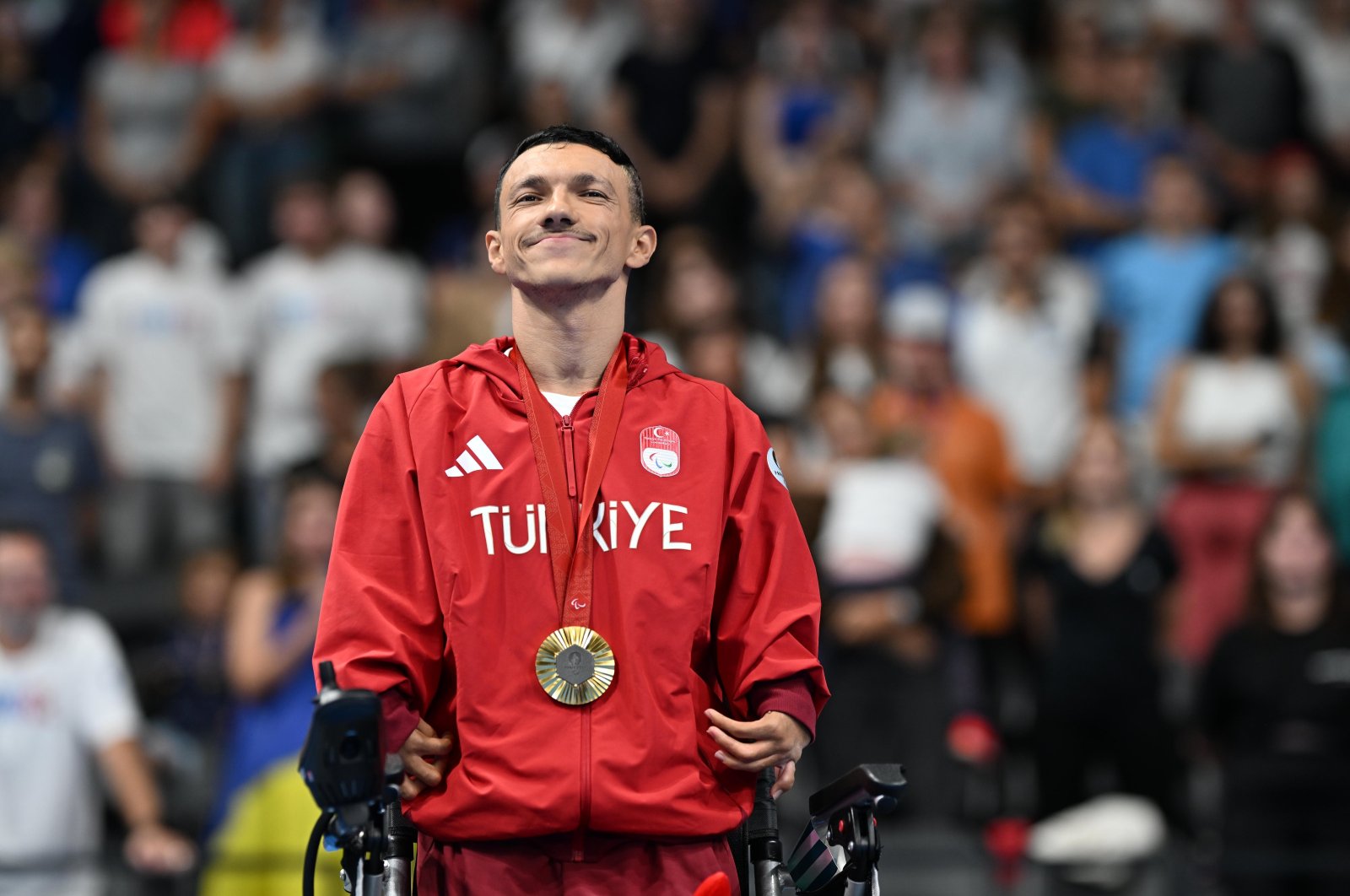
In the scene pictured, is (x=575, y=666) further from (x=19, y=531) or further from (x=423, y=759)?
(x=19, y=531)

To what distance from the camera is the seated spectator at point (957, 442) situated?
8633 millimetres

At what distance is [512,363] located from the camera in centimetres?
374

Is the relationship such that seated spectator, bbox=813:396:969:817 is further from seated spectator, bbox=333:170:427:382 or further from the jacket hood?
the jacket hood

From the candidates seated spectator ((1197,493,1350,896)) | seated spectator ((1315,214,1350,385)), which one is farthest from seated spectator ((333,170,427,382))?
seated spectator ((1315,214,1350,385))

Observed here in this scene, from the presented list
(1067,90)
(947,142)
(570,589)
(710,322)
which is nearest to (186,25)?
(710,322)

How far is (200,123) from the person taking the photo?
10.9 metres

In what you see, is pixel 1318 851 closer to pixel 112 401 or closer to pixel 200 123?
pixel 112 401

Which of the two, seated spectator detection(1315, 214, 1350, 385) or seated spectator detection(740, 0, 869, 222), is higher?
seated spectator detection(740, 0, 869, 222)

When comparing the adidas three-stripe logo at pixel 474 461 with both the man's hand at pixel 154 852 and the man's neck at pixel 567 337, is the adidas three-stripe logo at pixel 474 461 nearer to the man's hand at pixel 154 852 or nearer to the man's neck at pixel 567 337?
the man's neck at pixel 567 337

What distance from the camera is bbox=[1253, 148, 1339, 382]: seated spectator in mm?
10102

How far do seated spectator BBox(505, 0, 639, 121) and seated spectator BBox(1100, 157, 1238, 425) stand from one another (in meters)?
3.16

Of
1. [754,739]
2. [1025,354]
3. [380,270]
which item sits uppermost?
[380,270]

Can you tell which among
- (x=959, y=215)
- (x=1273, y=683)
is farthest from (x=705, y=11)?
(x=1273, y=683)

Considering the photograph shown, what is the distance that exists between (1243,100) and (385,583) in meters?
8.77
